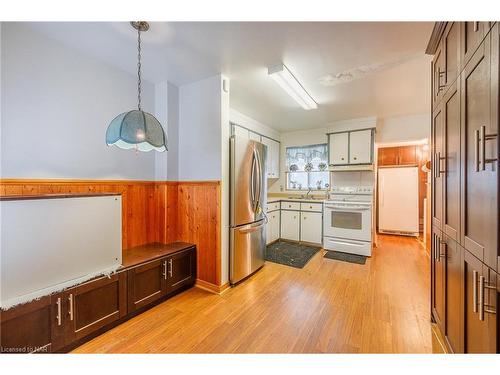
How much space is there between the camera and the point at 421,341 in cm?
163

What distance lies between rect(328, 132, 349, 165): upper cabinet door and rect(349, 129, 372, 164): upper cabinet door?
72 mm

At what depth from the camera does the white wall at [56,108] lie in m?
1.67

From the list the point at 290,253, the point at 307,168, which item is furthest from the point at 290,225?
the point at 307,168

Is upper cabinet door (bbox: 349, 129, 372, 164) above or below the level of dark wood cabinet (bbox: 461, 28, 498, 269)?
above

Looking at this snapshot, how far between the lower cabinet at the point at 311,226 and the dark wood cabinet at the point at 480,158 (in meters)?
3.00

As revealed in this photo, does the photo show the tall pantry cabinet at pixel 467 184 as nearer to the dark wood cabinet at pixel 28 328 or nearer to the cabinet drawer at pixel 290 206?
the dark wood cabinet at pixel 28 328

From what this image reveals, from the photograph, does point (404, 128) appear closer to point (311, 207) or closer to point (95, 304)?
point (311, 207)

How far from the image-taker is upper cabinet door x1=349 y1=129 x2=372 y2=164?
12.6ft

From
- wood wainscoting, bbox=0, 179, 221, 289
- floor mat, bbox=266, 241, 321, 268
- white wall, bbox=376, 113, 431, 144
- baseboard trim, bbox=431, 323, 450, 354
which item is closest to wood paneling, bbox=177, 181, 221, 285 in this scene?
wood wainscoting, bbox=0, 179, 221, 289

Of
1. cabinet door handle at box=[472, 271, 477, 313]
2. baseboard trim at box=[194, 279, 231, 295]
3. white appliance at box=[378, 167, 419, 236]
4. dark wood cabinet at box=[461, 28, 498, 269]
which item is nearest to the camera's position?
dark wood cabinet at box=[461, 28, 498, 269]

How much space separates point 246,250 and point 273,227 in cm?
165

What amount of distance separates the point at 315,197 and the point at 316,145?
3.87 feet

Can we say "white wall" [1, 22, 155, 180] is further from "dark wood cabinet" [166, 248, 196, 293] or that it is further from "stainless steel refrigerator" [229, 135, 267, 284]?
"stainless steel refrigerator" [229, 135, 267, 284]
